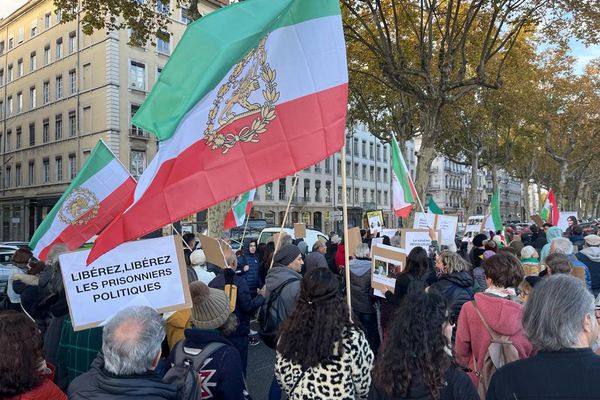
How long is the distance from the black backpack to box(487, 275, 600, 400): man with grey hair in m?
2.69

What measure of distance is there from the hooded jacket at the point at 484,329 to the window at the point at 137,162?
35.4 metres

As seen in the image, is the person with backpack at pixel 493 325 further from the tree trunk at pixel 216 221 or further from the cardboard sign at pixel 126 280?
the tree trunk at pixel 216 221

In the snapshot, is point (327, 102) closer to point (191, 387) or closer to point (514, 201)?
point (191, 387)

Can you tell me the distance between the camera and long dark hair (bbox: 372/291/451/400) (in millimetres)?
2342

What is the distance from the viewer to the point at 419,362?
2369 mm

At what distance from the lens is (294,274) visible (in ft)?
15.7

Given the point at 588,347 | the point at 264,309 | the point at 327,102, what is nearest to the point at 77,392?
the point at 588,347

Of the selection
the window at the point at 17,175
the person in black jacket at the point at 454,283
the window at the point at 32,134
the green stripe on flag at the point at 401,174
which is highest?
the window at the point at 32,134

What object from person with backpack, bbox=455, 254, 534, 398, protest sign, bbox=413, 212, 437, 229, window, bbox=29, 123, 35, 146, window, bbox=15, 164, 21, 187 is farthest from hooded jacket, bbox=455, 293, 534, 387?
window, bbox=15, 164, 21, 187

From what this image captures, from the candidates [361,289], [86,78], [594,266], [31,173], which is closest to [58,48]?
[86,78]

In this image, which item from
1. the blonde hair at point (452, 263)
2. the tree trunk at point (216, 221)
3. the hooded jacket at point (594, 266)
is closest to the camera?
the blonde hair at point (452, 263)

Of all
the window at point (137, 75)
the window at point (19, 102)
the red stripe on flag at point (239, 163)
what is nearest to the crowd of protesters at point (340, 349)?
the red stripe on flag at point (239, 163)

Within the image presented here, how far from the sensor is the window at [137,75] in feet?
121

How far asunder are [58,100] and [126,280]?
1613 inches
